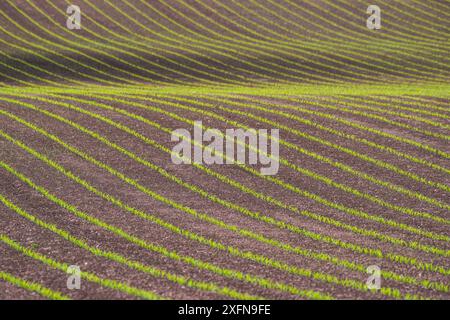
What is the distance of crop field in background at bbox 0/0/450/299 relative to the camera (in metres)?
10.9

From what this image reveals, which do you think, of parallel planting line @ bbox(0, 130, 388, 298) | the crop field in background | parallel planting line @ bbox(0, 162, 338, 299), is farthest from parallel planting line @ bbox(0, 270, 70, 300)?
parallel planting line @ bbox(0, 130, 388, 298)

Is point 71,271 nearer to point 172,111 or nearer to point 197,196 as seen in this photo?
point 197,196

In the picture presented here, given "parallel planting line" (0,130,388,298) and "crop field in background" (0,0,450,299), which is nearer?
"parallel planting line" (0,130,388,298)

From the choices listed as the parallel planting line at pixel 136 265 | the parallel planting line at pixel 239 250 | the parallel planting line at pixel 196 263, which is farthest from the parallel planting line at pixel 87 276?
the parallel planting line at pixel 239 250

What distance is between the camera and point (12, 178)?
619 inches

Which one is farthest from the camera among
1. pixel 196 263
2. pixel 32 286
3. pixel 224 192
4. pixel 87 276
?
pixel 224 192

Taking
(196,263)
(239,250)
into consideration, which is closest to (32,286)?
(196,263)

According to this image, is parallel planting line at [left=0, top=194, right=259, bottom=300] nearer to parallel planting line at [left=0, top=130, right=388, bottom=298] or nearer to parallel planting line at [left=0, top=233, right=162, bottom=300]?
parallel planting line at [left=0, top=233, right=162, bottom=300]

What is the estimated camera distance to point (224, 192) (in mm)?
15461

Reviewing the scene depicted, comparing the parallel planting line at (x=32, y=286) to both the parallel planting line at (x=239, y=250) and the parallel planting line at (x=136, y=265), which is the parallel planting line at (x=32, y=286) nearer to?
the parallel planting line at (x=136, y=265)

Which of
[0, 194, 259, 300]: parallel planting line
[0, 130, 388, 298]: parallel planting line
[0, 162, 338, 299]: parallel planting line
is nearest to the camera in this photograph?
[0, 194, 259, 300]: parallel planting line

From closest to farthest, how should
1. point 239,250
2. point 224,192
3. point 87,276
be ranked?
point 87,276 < point 239,250 < point 224,192

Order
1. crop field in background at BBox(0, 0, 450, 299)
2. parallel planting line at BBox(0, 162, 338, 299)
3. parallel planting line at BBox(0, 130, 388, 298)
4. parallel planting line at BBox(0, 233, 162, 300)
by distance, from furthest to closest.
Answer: crop field in background at BBox(0, 0, 450, 299), parallel planting line at BBox(0, 130, 388, 298), parallel planting line at BBox(0, 162, 338, 299), parallel planting line at BBox(0, 233, 162, 300)

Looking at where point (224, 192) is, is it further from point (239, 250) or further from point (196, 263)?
point (196, 263)
